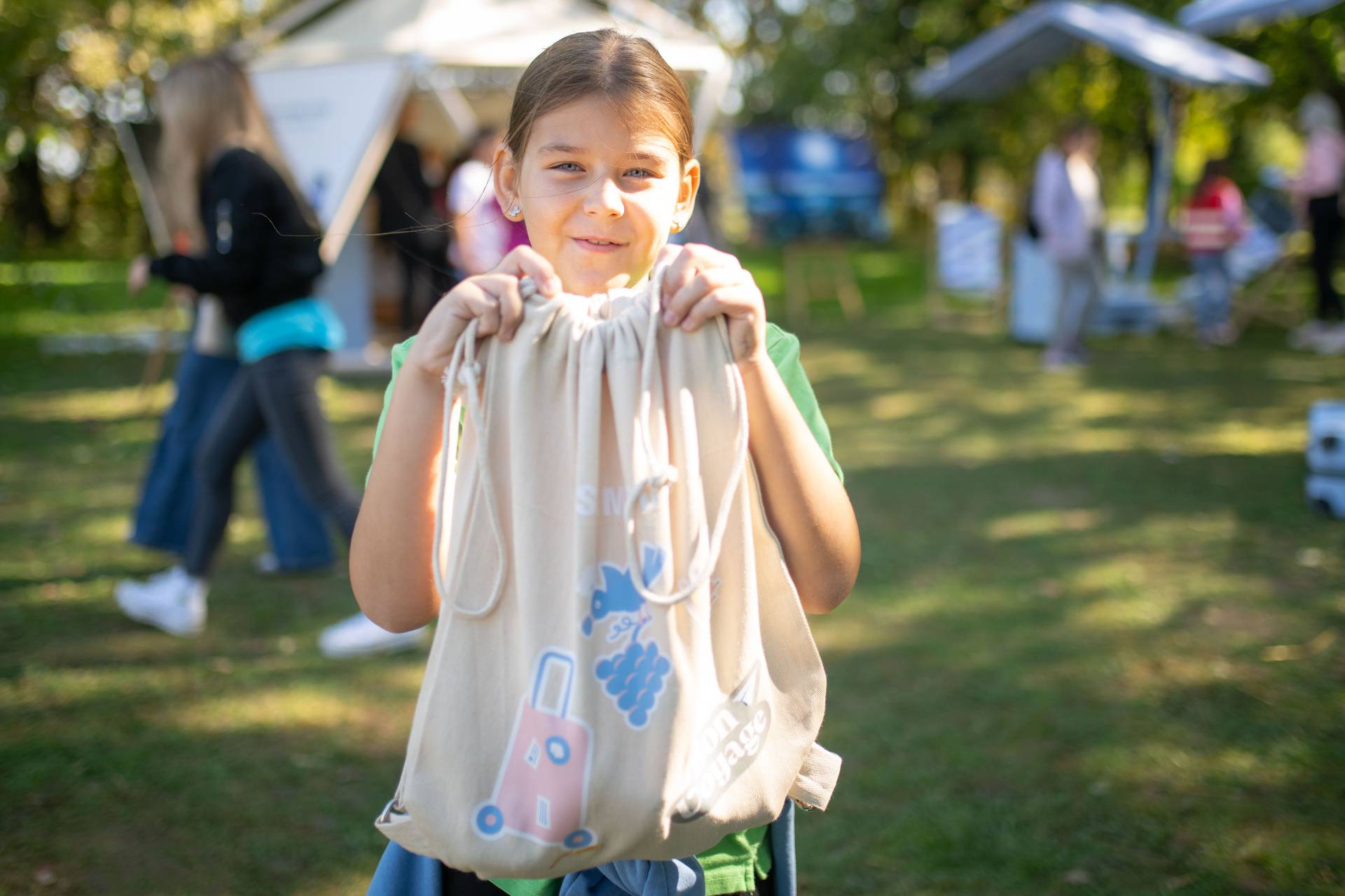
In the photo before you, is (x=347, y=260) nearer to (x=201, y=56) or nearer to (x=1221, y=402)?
(x=201, y=56)

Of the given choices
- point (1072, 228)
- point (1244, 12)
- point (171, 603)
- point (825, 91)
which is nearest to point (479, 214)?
point (171, 603)

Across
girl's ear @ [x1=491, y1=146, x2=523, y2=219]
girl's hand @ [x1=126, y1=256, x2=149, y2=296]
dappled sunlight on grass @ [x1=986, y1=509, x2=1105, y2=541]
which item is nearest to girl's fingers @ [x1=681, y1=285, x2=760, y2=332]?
girl's ear @ [x1=491, y1=146, x2=523, y2=219]

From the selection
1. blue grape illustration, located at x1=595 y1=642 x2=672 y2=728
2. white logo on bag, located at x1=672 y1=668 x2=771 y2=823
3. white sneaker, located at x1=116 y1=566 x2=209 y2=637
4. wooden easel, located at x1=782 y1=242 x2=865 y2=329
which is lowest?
white sneaker, located at x1=116 y1=566 x2=209 y2=637

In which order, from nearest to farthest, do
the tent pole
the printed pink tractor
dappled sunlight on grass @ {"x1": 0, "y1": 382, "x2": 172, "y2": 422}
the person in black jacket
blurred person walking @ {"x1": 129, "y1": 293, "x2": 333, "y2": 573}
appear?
the printed pink tractor → the person in black jacket → blurred person walking @ {"x1": 129, "y1": 293, "x2": 333, "y2": 573} → dappled sunlight on grass @ {"x1": 0, "y1": 382, "x2": 172, "y2": 422} → the tent pole

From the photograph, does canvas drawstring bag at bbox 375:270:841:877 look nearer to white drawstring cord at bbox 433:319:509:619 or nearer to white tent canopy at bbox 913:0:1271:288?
white drawstring cord at bbox 433:319:509:619

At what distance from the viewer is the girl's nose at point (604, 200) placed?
58.5 inches

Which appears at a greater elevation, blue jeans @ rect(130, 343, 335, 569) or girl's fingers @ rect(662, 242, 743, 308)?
girl's fingers @ rect(662, 242, 743, 308)

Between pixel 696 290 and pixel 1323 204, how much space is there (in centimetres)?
1233

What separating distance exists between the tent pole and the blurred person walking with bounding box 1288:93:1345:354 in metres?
1.88

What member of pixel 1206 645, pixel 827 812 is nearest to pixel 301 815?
pixel 827 812

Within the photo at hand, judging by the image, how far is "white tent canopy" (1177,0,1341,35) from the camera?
908cm

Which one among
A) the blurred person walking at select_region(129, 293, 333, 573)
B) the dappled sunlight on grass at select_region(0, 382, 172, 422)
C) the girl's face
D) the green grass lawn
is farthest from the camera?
the dappled sunlight on grass at select_region(0, 382, 172, 422)

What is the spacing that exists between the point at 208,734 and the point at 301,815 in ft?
2.19

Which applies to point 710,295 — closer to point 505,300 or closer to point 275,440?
point 505,300
